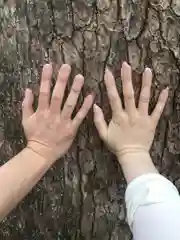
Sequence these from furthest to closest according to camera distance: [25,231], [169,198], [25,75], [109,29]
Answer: [25,231] → [25,75] → [109,29] → [169,198]

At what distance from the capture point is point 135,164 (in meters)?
1.60

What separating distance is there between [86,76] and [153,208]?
1.32 ft

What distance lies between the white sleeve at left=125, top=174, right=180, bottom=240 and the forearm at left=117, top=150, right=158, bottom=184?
0.11ft

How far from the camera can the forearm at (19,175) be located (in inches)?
61.8

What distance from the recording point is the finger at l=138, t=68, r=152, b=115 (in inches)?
62.4

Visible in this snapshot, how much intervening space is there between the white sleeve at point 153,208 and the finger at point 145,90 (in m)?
0.18

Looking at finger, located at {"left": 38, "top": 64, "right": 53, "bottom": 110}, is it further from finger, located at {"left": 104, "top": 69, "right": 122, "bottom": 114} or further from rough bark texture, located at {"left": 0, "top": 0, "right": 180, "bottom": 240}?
finger, located at {"left": 104, "top": 69, "right": 122, "bottom": 114}

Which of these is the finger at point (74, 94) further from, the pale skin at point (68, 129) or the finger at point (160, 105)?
the finger at point (160, 105)

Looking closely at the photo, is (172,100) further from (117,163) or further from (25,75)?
(25,75)

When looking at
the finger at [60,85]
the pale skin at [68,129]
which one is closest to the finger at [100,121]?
the pale skin at [68,129]

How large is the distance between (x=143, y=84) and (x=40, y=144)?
0.31 m

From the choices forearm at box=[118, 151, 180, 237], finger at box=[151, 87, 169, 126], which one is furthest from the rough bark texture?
forearm at box=[118, 151, 180, 237]

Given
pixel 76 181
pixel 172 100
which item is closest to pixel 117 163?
pixel 76 181

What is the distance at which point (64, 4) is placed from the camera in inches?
60.9
